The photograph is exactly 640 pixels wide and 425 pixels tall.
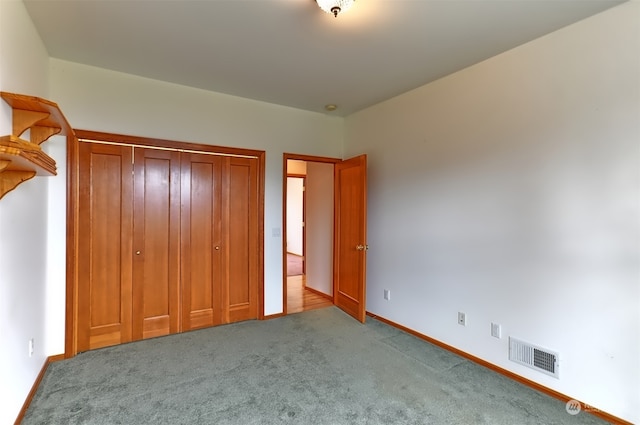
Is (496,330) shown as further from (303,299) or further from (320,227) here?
(320,227)

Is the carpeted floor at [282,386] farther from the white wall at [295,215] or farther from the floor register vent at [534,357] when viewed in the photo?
the white wall at [295,215]

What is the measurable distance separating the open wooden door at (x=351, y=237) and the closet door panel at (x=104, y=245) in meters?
2.47

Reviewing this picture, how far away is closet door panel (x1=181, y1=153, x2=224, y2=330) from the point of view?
11.1ft

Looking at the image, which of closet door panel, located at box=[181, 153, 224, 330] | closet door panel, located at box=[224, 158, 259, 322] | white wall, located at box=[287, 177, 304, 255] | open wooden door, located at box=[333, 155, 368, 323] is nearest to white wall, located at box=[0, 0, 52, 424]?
closet door panel, located at box=[181, 153, 224, 330]

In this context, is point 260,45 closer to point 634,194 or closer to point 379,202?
point 379,202

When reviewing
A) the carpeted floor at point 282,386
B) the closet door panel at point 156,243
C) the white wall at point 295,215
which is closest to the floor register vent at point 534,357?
the carpeted floor at point 282,386

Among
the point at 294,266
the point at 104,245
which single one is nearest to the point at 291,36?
the point at 104,245

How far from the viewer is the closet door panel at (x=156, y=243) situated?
3.14 meters

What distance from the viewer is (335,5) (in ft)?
6.05

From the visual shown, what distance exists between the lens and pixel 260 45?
250cm

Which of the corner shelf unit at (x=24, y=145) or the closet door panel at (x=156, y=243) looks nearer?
the corner shelf unit at (x=24, y=145)

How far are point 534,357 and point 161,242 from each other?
3.54 meters

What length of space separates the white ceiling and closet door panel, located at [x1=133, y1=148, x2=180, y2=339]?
937mm

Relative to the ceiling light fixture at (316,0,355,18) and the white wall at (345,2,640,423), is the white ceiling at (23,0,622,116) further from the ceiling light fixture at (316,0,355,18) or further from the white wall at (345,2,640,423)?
the white wall at (345,2,640,423)
